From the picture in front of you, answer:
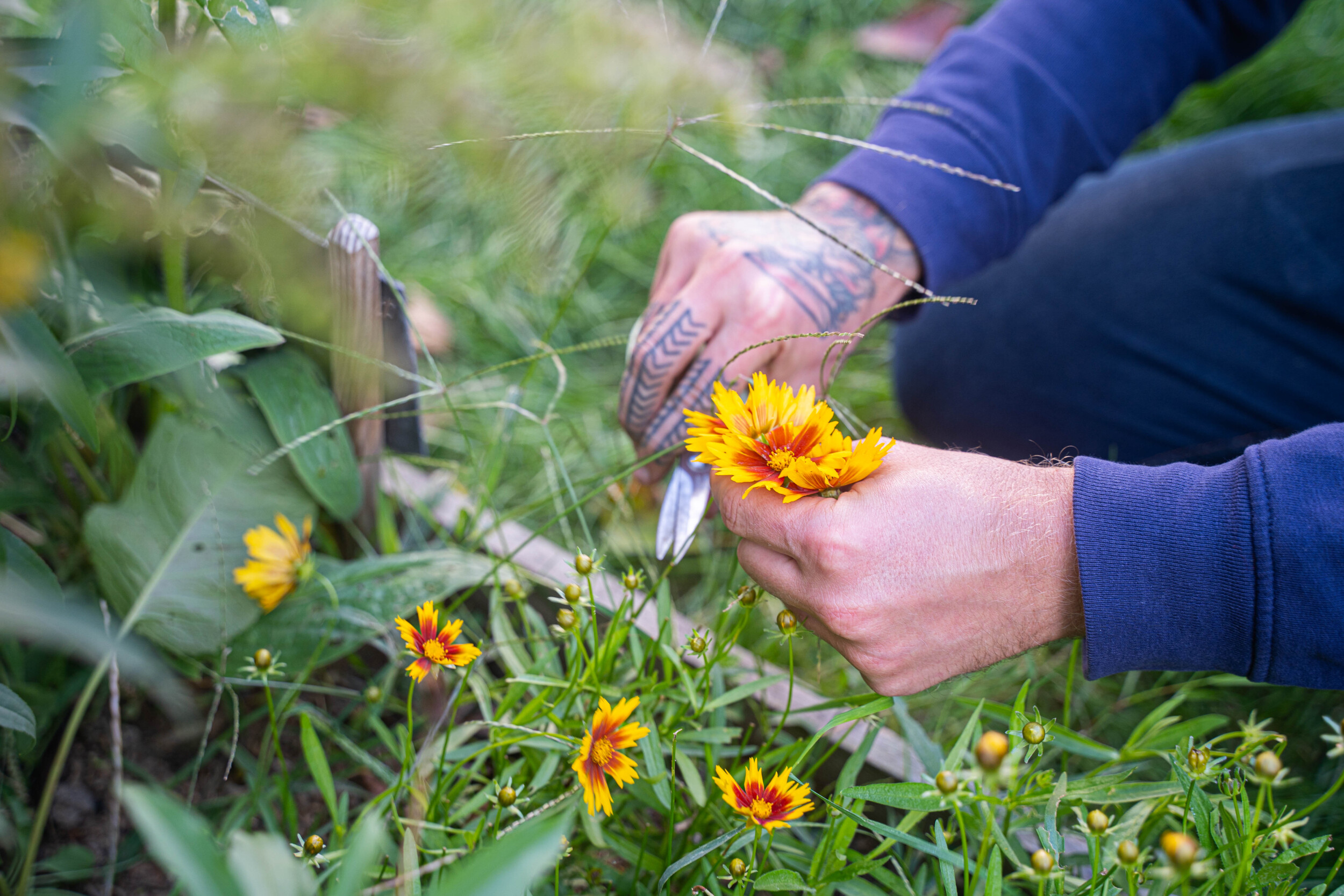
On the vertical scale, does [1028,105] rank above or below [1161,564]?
above

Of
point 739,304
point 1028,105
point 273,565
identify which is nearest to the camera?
point 273,565

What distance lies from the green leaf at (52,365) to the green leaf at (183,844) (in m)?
0.31

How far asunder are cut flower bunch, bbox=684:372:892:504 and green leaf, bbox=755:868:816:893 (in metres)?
0.20

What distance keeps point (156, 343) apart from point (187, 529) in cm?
17

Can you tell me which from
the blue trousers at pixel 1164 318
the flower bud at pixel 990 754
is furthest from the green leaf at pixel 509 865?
the blue trousers at pixel 1164 318

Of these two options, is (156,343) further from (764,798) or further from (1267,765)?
(1267,765)

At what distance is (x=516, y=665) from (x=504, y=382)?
65 cm

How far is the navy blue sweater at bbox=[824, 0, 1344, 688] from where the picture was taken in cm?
49

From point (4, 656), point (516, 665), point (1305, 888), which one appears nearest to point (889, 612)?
point (516, 665)

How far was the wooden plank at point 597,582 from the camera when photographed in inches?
24.3

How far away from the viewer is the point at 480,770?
0.62 meters

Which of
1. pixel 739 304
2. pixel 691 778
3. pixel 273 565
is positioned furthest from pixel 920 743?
pixel 273 565

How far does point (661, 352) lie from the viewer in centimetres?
70

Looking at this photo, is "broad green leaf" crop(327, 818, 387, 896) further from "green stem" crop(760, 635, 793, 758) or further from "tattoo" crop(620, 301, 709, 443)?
"tattoo" crop(620, 301, 709, 443)
